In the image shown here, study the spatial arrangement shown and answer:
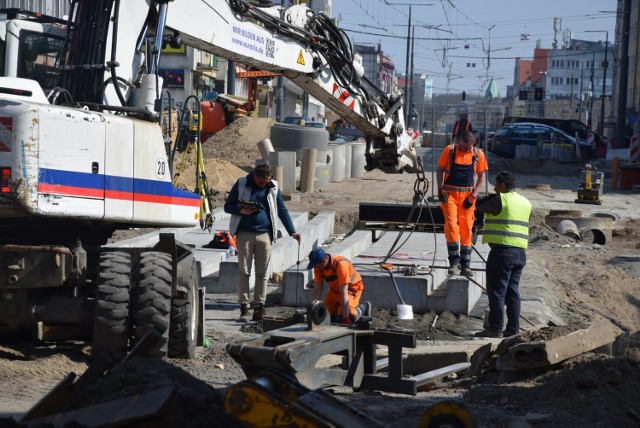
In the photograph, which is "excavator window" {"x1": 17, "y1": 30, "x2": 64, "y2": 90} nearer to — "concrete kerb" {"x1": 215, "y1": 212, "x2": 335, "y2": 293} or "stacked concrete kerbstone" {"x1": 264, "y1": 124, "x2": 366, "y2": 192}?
"concrete kerb" {"x1": 215, "y1": 212, "x2": 335, "y2": 293}

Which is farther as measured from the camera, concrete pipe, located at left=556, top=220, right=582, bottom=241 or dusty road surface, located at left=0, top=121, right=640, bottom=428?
concrete pipe, located at left=556, top=220, right=582, bottom=241

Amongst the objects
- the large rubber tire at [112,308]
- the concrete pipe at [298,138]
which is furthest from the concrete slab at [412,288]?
the concrete pipe at [298,138]

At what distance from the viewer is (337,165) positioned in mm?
30547

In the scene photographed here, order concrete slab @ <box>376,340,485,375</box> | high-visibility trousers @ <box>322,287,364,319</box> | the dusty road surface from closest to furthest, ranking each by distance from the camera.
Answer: the dusty road surface < concrete slab @ <box>376,340,485,375</box> < high-visibility trousers @ <box>322,287,364,319</box>

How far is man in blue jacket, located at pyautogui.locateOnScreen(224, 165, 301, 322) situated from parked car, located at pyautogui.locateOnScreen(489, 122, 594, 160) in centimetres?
3552

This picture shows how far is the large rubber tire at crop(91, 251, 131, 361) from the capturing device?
8.48 metres

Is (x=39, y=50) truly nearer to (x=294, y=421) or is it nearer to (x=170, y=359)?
(x=170, y=359)

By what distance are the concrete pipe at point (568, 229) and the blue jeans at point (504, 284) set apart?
10.4 meters

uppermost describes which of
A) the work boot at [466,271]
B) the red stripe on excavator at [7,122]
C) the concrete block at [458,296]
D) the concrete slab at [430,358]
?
the red stripe on excavator at [7,122]

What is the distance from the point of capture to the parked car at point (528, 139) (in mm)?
46594

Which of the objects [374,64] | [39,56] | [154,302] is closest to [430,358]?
[154,302]

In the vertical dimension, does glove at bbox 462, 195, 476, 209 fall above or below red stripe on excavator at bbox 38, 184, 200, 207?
below

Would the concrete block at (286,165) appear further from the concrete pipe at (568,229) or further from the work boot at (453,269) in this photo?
the work boot at (453,269)

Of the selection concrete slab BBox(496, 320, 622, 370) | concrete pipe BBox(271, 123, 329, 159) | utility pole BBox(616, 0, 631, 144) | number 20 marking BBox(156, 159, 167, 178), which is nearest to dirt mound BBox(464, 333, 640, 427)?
concrete slab BBox(496, 320, 622, 370)
